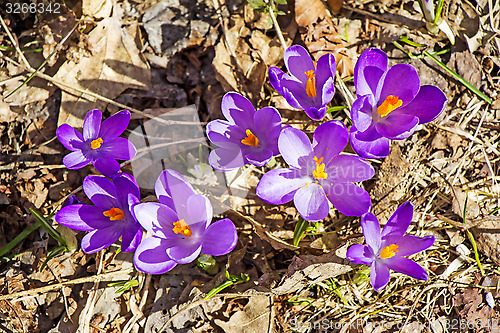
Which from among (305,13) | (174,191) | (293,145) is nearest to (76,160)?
(174,191)

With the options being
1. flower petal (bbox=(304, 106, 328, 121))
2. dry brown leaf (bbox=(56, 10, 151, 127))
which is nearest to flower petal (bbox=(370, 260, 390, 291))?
flower petal (bbox=(304, 106, 328, 121))

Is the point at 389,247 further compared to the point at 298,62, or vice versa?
the point at 298,62

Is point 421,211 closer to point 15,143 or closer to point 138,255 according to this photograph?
point 138,255

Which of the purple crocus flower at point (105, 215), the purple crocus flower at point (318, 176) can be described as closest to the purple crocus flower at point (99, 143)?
the purple crocus flower at point (105, 215)

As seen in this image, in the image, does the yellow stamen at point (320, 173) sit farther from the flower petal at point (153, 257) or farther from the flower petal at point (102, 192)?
the flower petal at point (102, 192)

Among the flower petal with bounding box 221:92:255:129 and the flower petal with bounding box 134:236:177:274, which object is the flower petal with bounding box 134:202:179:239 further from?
the flower petal with bounding box 221:92:255:129

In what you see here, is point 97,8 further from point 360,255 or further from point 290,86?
point 360,255
